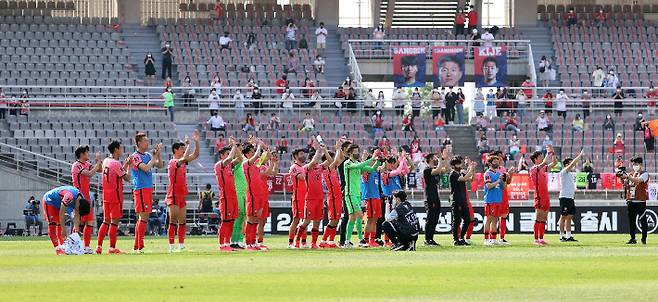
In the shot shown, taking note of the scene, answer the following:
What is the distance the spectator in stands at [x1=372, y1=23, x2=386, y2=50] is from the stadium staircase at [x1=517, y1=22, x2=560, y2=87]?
6.14m

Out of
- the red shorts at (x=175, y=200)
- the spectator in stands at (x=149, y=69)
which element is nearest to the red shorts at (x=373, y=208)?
the red shorts at (x=175, y=200)

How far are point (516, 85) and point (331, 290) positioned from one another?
45939 millimetres

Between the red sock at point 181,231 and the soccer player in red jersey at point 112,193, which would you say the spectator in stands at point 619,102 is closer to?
the red sock at point 181,231

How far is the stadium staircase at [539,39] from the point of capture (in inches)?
2495

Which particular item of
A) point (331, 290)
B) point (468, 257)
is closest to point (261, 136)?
point (468, 257)

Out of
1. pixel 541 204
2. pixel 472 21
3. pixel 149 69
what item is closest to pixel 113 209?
pixel 541 204

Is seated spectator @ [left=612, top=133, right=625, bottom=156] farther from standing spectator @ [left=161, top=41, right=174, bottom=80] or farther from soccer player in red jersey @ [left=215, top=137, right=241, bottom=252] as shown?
soccer player in red jersey @ [left=215, top=137, right=241, bottom=252]

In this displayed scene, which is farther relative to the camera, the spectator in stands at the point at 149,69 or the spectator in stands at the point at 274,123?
the spectator in stands at the point at 149,69

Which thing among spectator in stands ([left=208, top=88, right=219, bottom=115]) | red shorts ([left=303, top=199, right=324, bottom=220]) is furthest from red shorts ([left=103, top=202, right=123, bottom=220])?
spectator in stands ([left=208, top=88, right=219, bottom=115])

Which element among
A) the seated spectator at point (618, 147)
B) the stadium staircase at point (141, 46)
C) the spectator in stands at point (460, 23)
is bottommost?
the seated spectator at point (618, 147)

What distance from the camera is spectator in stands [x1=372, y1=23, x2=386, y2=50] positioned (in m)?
62.4

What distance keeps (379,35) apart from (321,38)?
8.47 feet

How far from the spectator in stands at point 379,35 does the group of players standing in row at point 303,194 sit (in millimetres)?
27902

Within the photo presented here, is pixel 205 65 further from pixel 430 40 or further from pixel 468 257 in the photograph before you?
pixel 468 257
